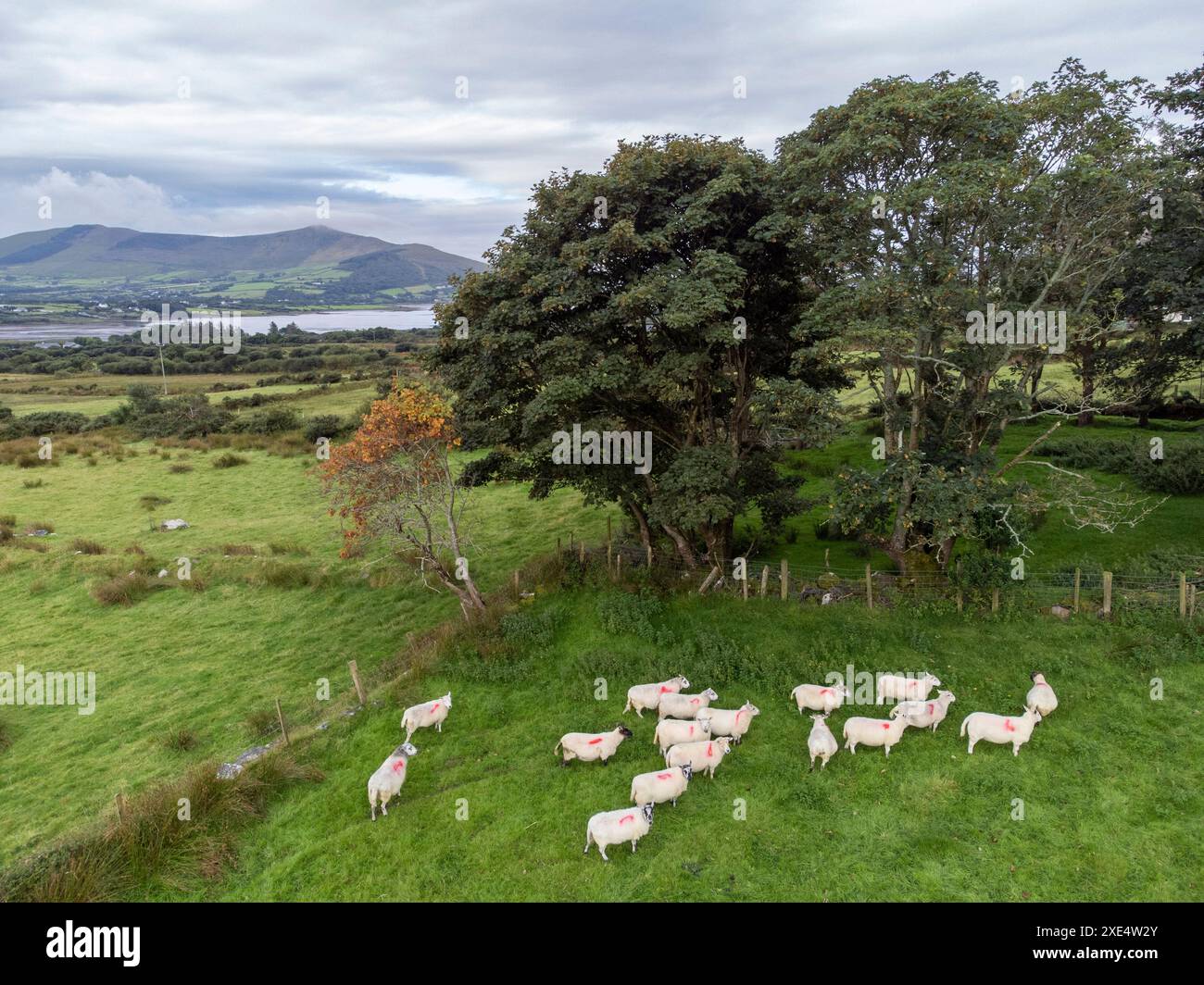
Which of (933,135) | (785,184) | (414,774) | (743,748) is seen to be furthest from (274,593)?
(933,135)

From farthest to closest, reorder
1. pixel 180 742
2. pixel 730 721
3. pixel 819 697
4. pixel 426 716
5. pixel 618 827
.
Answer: pixel 180 742
pixel 426 716
pixel 819 697
pixel 730 721
pixel 618 827

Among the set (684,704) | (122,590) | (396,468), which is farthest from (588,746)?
(122,590)

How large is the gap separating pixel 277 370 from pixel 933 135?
8893 centimetres

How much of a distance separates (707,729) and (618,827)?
3.15 meters

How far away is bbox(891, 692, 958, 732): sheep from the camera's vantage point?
1289 cm

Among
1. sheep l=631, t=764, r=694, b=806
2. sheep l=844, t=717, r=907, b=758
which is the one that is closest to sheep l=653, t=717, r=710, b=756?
sheep l=631, t=764, r=694, b=806

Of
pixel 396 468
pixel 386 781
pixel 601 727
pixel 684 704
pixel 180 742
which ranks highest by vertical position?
pixel 396 468

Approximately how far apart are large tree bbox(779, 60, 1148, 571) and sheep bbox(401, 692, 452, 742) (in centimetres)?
1005

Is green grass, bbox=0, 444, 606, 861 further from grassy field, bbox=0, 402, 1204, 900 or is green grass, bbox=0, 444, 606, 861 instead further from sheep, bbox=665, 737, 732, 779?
sheep, bbox=665, 737, 732, 779

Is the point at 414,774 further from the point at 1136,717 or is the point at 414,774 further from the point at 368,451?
the point at 1136,717

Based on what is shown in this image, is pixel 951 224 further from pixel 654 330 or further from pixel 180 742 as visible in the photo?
pixel 180 742

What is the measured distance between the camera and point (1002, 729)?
12219mm

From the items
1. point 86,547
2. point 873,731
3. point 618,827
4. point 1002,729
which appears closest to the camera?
point 618,827
